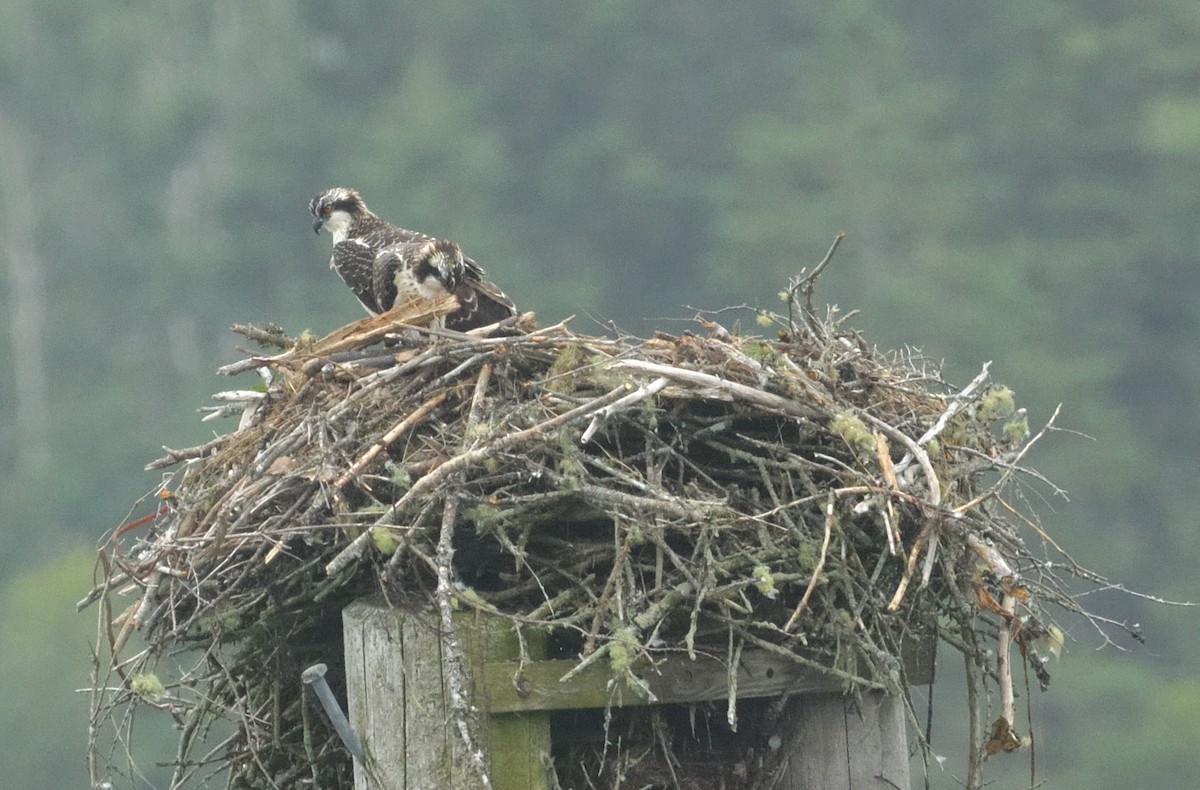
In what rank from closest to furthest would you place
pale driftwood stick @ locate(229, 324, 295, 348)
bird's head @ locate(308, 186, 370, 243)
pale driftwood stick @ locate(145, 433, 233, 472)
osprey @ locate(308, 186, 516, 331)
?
1. pale driftwood stick @ locate(145, 433, 233, 472)
2. pale driftwood stick @ locate(229, 324, 295, 348)
3. osprey @ locate(308, 186, 516, 331)
4. bird's head @ locate(308, 186, 370, 243)

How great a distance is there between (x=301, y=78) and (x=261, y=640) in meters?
32.9

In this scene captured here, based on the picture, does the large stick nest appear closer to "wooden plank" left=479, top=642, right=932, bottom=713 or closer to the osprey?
"wooden plank" left=479, top=642, right=932, bottom=713

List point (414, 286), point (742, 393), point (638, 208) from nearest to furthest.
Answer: point (742, 393)
point (414, 286)
point (638, 208)

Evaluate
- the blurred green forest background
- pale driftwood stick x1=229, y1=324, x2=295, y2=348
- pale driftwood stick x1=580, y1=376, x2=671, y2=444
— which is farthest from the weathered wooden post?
the blurred green forest background

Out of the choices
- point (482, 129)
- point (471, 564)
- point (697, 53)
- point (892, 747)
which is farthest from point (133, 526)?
point (697, 53)

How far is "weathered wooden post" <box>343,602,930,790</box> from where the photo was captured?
4152mm

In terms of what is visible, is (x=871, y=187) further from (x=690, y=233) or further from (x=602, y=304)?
(x=602, y=304)

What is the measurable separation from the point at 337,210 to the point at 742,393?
129 inches

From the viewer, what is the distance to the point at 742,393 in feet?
14.6

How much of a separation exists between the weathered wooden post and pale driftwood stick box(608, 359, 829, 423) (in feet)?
1.70

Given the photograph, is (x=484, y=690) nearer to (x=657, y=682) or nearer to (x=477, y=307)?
(x=657, y=682)

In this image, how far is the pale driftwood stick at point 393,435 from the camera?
4.41m

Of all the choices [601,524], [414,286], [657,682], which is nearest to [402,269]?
[414,286]

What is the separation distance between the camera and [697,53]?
3506 centimetres
